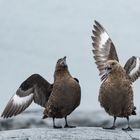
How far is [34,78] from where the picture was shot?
10039mm

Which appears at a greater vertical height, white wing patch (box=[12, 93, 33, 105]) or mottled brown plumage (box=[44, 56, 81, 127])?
white wing patch (box=[12, 93, 33, 105])

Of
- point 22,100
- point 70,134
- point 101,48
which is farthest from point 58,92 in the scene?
point 101,48

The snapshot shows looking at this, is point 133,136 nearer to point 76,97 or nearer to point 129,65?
point 76,97

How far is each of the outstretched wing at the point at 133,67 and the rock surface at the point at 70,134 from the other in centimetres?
191

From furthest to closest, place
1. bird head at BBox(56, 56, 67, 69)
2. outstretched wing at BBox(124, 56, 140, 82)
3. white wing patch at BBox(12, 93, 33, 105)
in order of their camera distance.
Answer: outstretched wing at BBox(124, 56, 140, 82) → white wing patch at BBox(12, 93, 33, 105) → bird head at BBox(56, 56, 67, 69)

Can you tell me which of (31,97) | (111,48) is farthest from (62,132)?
(111,48)

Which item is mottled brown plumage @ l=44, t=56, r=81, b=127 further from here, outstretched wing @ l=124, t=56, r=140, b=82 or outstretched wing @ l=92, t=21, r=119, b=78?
outstretched wing @ l=92, t=21, r=119, b=78

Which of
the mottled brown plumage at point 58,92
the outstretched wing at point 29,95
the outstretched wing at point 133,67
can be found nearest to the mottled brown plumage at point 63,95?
the mottled brown plumage at point 58,92

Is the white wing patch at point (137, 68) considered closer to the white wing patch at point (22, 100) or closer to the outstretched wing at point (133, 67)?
the outstretched wing at point (133, 67)

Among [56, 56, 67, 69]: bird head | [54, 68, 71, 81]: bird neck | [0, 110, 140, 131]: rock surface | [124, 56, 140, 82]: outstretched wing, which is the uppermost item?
[124, 56, 140, 82]: outstretched wing

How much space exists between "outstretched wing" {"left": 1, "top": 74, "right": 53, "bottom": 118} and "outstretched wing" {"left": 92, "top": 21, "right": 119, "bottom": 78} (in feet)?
4.40

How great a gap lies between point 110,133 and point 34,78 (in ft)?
6.05

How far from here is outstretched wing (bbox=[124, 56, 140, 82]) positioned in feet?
34.8

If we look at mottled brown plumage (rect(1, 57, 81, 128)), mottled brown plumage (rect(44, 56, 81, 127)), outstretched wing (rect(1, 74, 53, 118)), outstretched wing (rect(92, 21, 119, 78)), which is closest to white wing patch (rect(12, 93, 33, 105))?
outstretched wing (rect(1, 74, 53, 118))
